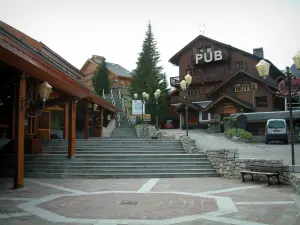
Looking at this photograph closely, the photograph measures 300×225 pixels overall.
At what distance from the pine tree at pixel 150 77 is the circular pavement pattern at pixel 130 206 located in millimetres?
32021

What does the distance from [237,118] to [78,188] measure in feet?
65.7

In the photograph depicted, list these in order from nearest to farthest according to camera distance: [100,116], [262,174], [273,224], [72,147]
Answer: [273,224], [262,174], [72,147], [100,116]

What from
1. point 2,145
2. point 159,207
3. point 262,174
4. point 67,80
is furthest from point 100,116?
point 159,207

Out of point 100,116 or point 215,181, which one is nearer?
point 215,181

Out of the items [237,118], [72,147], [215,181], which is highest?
[237,118]

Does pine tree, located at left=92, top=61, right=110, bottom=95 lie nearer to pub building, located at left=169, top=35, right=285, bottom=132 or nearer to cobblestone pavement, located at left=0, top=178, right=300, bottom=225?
pub building, located at left=169, top=35, right=285, bottom=132

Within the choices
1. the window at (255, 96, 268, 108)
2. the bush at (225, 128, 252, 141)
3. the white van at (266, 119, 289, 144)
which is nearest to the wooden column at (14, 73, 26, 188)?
the bush at (225, 128, 252, 141)

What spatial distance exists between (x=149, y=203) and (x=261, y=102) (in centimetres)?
2743

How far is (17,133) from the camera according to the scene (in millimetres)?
8461

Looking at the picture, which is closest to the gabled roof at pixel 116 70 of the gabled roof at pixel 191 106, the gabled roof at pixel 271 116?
the gabled roof at pixel 191 106

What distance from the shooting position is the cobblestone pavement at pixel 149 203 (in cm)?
528

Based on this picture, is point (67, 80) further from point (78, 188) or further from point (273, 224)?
point (273, 224)

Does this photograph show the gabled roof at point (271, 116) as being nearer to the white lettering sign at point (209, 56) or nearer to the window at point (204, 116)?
the window at point (204, 116)

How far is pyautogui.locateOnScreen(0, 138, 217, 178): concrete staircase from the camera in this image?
11.2 m
